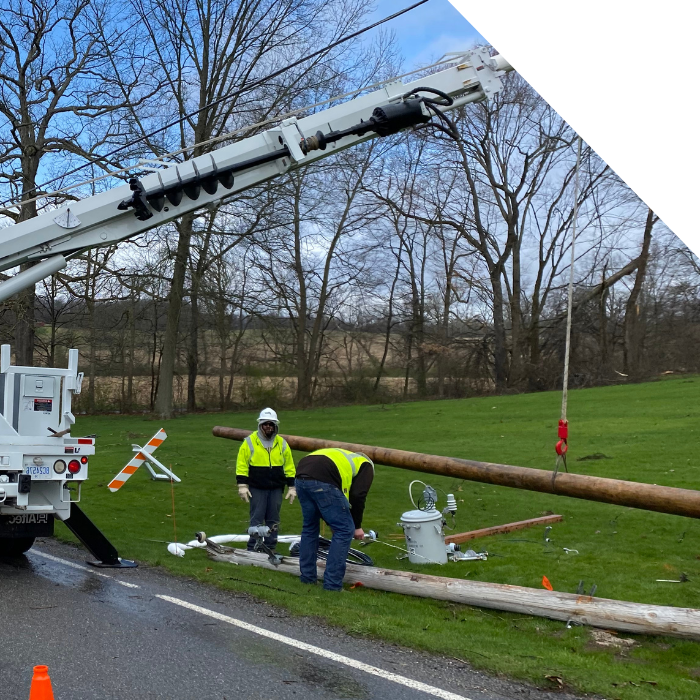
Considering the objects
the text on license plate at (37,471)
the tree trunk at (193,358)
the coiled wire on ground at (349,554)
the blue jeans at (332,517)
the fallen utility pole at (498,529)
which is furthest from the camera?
the tree trunk at (193,358)

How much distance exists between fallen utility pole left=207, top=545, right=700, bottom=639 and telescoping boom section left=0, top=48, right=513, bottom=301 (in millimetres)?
4813

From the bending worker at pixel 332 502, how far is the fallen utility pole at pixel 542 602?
1.15 feet

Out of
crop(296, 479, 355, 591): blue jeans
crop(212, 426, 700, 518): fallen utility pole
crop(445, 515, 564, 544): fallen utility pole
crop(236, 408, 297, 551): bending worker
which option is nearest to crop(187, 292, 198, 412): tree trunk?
crop(445, 515, 564, 544): fallen utility pole

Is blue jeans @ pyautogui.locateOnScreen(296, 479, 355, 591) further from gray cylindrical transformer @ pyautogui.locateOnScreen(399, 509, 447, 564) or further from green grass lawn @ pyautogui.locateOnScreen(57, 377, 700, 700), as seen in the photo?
gray cylindrical transformer @ pyautogui.locateOnScreen(399, 509, 447, 564)

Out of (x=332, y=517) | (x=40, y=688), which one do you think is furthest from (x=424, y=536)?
(x=40, y=688)

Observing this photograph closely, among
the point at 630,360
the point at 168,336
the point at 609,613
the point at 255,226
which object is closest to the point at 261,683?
the point at 609,613

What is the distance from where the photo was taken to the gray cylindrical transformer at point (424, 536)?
33.9 ft

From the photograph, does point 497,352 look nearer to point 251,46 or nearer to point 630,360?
point 630,360

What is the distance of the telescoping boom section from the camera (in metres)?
10.1

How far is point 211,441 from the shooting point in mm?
27281

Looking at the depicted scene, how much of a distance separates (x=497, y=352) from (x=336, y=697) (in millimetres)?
45940

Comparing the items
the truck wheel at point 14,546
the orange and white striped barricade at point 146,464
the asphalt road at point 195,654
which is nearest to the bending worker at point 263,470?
the asphalt road at point 195,654

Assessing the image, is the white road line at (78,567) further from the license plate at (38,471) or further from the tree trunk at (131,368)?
the tree trunk at (131,368)

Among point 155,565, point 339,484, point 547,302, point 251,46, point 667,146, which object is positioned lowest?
point 155,565
